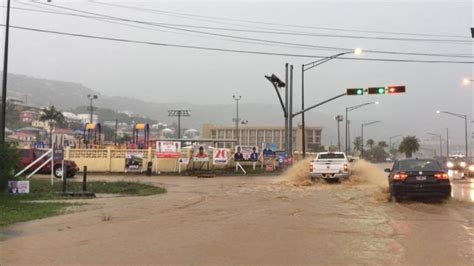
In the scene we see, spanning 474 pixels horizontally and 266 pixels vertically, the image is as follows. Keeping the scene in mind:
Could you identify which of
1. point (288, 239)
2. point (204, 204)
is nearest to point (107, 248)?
point (288, 239)

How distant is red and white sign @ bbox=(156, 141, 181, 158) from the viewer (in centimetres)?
4000

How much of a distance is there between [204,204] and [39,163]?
1786 cm

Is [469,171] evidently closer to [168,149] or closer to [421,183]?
[168,149]

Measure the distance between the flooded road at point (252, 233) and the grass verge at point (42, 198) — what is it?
781 mm

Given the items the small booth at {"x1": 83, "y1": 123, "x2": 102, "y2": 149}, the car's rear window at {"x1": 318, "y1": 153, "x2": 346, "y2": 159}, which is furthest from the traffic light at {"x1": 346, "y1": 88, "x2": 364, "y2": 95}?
the small booth at {"x1": 83, "y1": 123, "x2": 102, "y2": 149}

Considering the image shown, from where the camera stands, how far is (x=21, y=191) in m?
21.0

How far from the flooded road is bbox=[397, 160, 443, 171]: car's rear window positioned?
1.10 m

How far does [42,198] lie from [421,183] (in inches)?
494

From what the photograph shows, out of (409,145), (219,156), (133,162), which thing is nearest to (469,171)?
(219,156)

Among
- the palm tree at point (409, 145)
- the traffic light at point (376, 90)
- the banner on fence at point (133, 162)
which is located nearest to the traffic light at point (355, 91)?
the traffic light at point (376, 90)

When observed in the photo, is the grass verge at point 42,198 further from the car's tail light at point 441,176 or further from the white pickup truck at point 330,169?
the car's tail light at point 441,176

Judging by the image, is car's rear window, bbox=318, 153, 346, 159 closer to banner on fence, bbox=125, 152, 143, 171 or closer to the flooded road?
the flooded road

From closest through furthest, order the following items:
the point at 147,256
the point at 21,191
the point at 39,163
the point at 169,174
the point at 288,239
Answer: the point at 147,256
the point at 288,239
the point at 21,191
the point at 39,163
the point at 169,174

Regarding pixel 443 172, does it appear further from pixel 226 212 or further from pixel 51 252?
pixel 51 252
